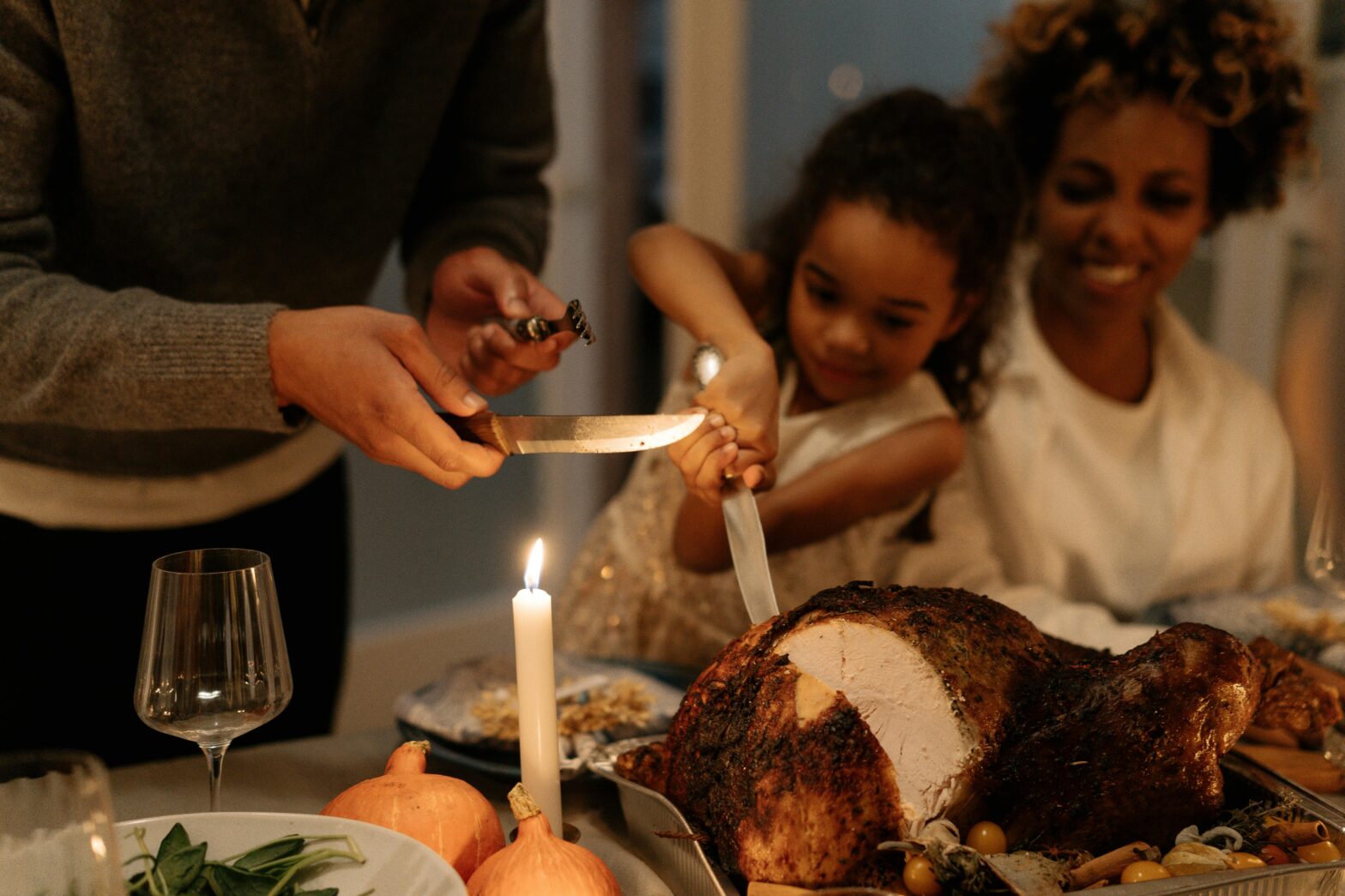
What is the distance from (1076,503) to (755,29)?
1.99 metres

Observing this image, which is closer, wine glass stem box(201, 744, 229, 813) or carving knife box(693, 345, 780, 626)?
wine glass stem box(201, 744, 229, 813)

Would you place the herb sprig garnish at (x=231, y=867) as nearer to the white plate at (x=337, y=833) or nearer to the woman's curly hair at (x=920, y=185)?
the white plate at (x=337, y=833)

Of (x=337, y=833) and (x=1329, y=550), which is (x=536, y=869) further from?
(x=1329, y=550)

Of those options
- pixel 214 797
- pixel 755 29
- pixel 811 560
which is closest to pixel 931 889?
pixel 214 797

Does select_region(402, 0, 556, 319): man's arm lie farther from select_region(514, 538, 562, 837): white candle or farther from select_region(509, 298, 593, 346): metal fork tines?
select_region(514, 538, 562, 837): white candle

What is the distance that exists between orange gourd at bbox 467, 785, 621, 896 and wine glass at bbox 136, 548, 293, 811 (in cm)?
19

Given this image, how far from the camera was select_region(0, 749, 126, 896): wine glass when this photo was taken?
0.50 m

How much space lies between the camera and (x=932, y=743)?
2.30 ft

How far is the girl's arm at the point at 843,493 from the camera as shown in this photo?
3.99 feet

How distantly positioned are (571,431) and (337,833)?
29 cm

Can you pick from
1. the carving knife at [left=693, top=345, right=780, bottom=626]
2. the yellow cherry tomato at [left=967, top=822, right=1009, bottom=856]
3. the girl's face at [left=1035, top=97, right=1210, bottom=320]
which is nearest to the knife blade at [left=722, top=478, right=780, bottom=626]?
the carving knife at [left=693, top=345, right=780, bottom=626]

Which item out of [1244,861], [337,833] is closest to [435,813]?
[337,833]

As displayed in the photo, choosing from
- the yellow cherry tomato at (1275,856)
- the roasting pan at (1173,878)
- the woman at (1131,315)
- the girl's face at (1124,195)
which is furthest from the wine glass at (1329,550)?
the girl's face at (1124,195)

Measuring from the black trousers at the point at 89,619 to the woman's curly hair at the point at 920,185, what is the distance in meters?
0.63
